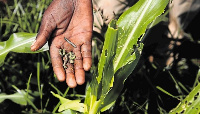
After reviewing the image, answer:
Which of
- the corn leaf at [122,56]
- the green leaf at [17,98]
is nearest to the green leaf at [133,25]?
the corn leaf at [122,56]

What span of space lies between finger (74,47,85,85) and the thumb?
12 centimetres

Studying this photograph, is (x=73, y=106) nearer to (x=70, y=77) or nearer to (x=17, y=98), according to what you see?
(x=70, y=77)

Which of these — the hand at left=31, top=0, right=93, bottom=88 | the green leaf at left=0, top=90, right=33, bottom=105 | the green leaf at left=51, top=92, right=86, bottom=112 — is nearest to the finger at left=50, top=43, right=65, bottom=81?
the hand at left=31, top=0, right=93, bottom=88

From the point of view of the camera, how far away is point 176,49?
1.44 meters

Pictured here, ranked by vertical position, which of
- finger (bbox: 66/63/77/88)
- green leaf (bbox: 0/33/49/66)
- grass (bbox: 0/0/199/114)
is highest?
green leaf (bbox: 0/33/49/66)

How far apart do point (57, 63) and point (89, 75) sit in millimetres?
230

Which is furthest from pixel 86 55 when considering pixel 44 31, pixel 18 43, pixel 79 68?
pixel 18 43

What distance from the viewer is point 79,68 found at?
3.30 ft

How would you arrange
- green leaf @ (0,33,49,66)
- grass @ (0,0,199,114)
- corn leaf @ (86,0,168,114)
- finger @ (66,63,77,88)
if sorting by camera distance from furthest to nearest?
grass @ (0,0,199,114) < green leaf @ (0,33,49,66) < finger @ (66,63,77,88) < corn leaf @ (86,0,168,114)

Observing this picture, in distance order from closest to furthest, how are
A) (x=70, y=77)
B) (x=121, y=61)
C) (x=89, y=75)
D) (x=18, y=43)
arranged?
(x=121, y=61) < (x=70, y=77) < (x=18, y=43) < (x=89, y=75)

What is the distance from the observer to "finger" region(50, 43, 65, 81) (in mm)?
974

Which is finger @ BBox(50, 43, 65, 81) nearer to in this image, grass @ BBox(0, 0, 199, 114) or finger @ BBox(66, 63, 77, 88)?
finger @ BBox(66, 63, 77, 88)

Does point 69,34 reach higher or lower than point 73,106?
higher

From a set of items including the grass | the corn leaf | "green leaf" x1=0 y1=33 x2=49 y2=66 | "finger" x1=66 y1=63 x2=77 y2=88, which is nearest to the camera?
the corn leaf
